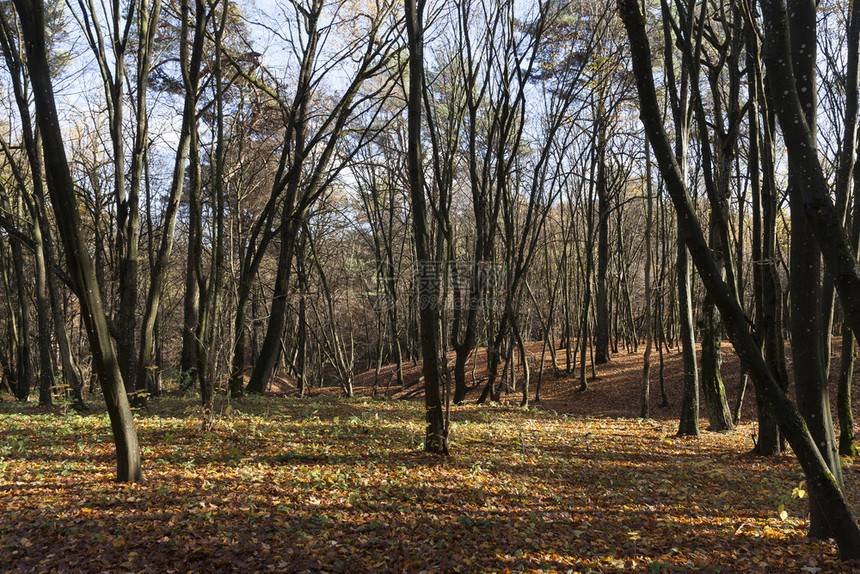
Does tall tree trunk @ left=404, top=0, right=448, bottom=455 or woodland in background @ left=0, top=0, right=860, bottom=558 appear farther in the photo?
tall tree trunk @ left=404, top=0, right=448, bottom=455

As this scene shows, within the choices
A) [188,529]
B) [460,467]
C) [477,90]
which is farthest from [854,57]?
[477,90]

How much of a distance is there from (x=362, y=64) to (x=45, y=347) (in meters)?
8.54

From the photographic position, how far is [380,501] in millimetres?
4480

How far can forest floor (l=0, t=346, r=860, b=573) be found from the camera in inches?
135

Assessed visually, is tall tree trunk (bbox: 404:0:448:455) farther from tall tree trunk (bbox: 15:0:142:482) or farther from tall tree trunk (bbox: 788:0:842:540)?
tall tree trunk (bbox: 788:0:842:540)

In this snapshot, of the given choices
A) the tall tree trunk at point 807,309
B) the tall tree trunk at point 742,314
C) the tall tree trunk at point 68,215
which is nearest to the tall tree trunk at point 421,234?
the tall tree trunk at point 742,314

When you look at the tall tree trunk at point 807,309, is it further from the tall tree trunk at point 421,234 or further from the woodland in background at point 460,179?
the tall tree trunk at point 421,234

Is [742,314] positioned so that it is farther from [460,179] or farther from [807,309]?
[460,179]

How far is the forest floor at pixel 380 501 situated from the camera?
11.2 ft

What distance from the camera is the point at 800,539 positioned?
156 inches

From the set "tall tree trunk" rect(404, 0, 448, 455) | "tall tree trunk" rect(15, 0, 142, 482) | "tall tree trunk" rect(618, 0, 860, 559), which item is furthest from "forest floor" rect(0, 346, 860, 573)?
"tall tree trunk" rect(15, 0, 142, 482)

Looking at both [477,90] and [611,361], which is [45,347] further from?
[611,361]

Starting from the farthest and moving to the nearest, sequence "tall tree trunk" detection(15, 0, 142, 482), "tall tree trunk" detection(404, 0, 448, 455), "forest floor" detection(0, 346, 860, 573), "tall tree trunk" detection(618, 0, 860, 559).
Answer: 1. "tall tree trunk" detection(404, 0, 448, 455)
2. "tall tree trunk" detection(15, 0, 142, 482)
3. "forest floor" detection(0, 346, 860, 573)
4. "tall tree trunk" detection(618, 0, 860, 559)

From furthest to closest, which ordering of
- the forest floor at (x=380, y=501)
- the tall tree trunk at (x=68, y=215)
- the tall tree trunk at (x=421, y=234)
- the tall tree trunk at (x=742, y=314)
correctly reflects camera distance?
1. the tall tree trunk at (x=421, y=234)
2. the tall tree trunk at (x=68, y=215)
3. the forest floor at (x=380, y=501)
4. the tall tree trunk at (x=742, y=314)
